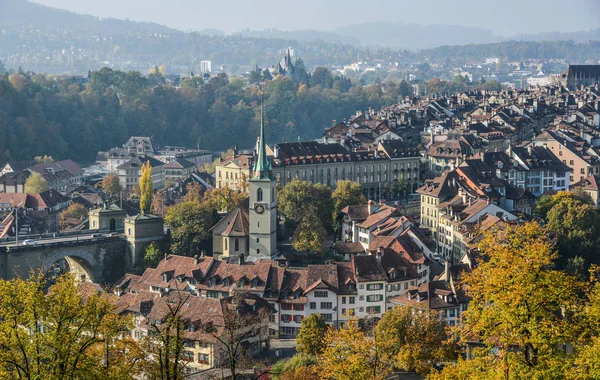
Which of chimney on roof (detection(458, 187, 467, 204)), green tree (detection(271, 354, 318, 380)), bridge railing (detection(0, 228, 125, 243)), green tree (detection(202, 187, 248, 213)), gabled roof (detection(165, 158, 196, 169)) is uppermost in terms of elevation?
chimney on roof (detection(458, 187, 467, 204))

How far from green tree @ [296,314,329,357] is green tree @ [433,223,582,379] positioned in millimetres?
20176

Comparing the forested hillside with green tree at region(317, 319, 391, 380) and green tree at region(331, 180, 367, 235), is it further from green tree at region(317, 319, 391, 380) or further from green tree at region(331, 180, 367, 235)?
green tree at region(317, 319, 391, 380)

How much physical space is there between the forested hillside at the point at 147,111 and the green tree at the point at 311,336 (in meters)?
77.9

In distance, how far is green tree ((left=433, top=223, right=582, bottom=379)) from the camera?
966 inches

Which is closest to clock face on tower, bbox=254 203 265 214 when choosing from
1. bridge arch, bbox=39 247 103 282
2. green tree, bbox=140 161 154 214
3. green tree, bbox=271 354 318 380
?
bridge arch, bbox=39 247 103 282

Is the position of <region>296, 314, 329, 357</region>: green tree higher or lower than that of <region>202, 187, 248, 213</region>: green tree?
lower

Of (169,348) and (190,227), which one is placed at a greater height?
(169,348)

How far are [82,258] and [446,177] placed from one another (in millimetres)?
24080

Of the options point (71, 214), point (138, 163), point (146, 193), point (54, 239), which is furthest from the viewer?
point (138, 163)

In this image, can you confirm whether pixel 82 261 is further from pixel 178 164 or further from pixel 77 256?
pixel 178 164

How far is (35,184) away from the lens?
312 ft

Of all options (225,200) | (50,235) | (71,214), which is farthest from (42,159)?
(225,200)

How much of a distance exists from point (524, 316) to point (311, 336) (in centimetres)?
2219

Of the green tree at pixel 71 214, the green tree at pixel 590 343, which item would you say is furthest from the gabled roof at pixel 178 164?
the green tree at pixel 590 343
